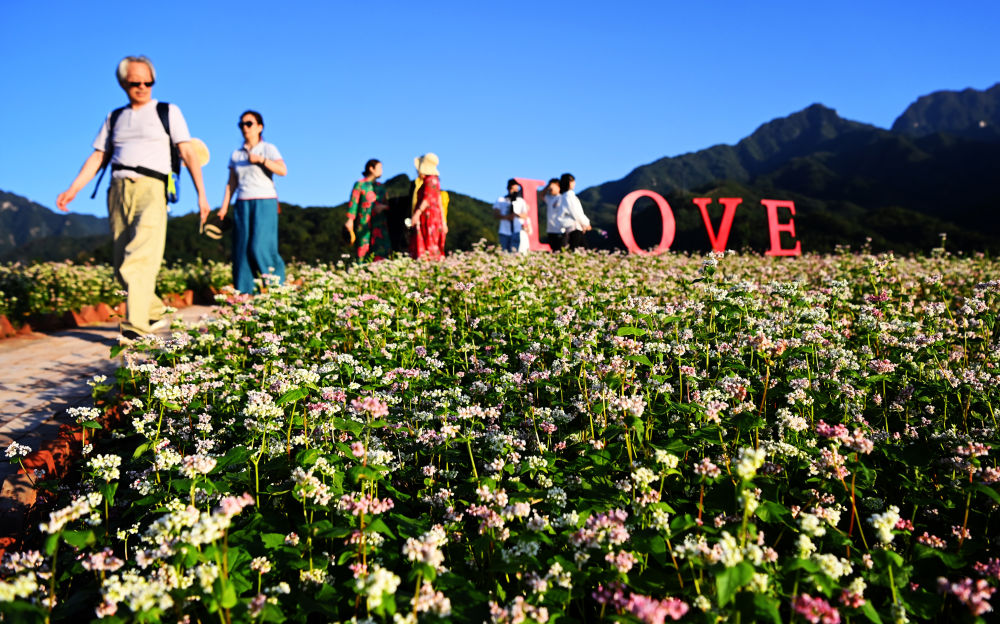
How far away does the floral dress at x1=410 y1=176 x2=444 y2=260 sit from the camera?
12070 mm

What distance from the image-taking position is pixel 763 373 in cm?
471

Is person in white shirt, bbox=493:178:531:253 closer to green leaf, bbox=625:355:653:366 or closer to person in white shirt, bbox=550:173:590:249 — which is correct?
person in white shirt, bbox=550:173:590:249

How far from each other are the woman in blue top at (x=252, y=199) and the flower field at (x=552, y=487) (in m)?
3.58

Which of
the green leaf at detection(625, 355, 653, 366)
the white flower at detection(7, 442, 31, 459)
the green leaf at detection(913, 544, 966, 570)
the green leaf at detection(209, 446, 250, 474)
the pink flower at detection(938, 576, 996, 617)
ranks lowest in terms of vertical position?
the green leaf at detection(913, 544, 966, 570)

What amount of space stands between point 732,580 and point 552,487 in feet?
4.36

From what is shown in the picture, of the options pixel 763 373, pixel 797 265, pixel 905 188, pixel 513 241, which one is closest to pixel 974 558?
pixel 763 373

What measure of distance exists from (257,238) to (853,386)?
8.58 meters

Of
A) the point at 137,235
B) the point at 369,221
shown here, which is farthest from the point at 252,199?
the point at 369,221

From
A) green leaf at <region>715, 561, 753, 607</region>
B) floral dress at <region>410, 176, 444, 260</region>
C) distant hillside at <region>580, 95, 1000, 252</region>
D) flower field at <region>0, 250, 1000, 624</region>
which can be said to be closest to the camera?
green leaf at <region>715, 561, 753, 607</region>

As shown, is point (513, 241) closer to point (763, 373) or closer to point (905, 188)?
point (763, 373)

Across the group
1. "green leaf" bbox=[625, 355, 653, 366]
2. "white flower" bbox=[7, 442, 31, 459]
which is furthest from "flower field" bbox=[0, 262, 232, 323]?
"green leaf" bbox=[625, 355, 653, 366]

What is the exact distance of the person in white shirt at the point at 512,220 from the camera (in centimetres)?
1360

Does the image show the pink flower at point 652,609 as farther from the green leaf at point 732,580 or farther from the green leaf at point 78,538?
the green leaf at point 78,538

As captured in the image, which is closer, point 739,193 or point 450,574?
point 450,574
